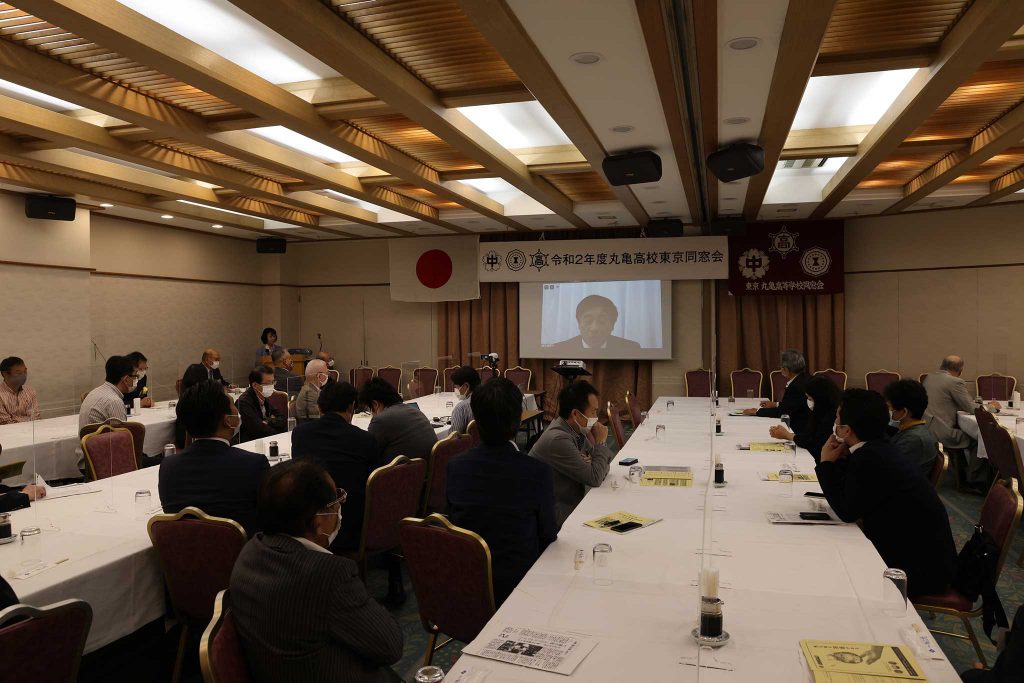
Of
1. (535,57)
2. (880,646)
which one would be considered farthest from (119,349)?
(880,646)

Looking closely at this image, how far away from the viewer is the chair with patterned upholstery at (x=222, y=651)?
168 cm

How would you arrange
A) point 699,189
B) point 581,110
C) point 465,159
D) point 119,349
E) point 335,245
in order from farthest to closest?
1. point 335,245
2. point 119,349
3. point 699,189
4. point 465,159
5. point 581,110

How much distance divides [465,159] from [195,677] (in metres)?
4.75

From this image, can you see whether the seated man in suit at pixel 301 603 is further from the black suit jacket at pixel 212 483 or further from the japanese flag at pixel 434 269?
the japanese flag at pixel 434 269

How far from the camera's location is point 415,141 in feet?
19.3

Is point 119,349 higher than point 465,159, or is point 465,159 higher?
point 465,159

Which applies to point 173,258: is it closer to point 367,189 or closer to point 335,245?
point 335,245

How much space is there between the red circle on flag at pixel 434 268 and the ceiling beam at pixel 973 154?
6.48 meters

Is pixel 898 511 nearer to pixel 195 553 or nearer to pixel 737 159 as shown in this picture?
pixel 195 553

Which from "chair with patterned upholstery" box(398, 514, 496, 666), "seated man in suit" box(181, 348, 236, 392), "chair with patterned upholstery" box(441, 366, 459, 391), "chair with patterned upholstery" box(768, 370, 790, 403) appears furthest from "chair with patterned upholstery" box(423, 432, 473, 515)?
"chair with patterned upholstery" box(768, 370, 790, 403)

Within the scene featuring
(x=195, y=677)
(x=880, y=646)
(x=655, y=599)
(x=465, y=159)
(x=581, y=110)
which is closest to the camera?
(x=880, y=646)

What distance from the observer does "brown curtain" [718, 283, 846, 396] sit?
9984 millimetres

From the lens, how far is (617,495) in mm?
3697

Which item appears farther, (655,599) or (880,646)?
(655,599)
